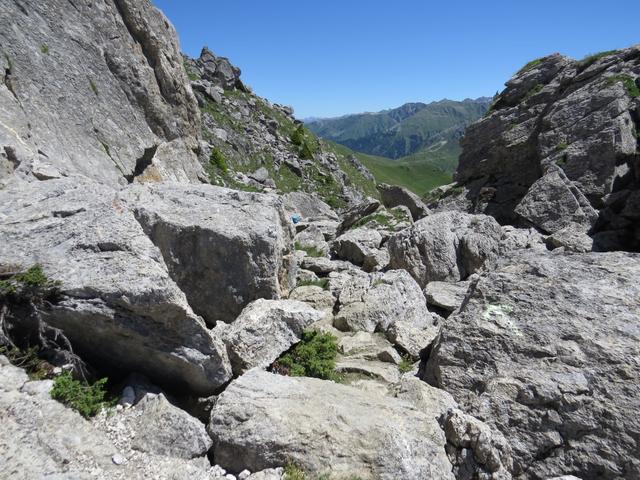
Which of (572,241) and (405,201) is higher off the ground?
(405,201)

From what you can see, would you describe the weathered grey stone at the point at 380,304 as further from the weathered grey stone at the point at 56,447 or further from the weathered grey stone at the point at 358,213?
the weathered grey stone at the point at 358,213

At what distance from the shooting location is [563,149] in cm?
3281

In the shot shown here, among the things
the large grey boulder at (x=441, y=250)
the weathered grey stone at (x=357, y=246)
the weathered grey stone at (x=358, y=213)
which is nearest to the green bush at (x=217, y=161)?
the weathered grey stone at (x=358, y=213)

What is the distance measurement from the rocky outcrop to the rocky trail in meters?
5.13

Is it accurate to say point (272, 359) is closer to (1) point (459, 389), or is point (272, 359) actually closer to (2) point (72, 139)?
(1) point (459, 389)

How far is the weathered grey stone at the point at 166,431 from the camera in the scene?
746 cm

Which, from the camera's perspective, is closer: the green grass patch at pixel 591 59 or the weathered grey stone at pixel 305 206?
the green grass patch at pixel 591 59

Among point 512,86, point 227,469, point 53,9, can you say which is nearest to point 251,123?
point 512,86

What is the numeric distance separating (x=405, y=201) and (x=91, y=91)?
26.2 meters

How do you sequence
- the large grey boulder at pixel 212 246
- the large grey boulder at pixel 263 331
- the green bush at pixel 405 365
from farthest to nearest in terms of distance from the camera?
the large grey boulder at pixel 212 246, the green bush at pixel 405 365, the large grey boulder at pixel 263 331

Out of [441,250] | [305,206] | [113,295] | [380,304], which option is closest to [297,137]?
[305,206]

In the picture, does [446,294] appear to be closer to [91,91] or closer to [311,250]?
[311,250]

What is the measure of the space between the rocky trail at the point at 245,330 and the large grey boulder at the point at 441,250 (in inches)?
4.1

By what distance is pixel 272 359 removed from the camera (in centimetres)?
1084
